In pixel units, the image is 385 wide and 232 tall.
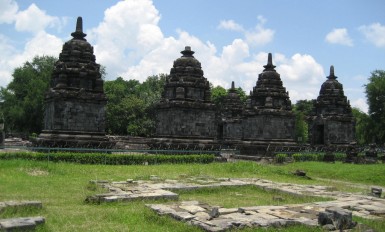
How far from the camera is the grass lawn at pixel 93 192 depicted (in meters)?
7.69

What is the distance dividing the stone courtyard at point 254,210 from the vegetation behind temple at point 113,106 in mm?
32410

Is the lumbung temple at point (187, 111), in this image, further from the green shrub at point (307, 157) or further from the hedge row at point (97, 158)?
the hedge row at point (97, 158)

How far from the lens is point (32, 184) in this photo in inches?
485

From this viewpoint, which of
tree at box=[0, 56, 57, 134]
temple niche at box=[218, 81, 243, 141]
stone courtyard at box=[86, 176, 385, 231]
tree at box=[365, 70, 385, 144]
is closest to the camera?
stone courtyard at box=[86, 176, 385, 231]

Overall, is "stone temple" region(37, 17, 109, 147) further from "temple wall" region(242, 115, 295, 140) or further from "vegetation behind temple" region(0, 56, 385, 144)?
"vegetation behind temple" region(0, 56, 385, 144)

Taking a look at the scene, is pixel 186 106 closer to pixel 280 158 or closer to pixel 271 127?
pixel 280 158

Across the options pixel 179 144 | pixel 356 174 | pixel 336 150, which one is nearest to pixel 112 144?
pixel 179 144

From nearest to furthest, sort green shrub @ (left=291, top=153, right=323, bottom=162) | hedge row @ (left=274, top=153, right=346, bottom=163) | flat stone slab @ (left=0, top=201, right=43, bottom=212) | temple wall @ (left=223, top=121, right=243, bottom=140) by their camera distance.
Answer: flat stone slab @ (left=0, top=201, right=43, bottom=212)
hedge row @ (left=274, top=153, right=346, bottom=163)
green shrub @ (left=291, top=153, right=323, bottom=162)
temple wall @ (left=223, top=121, right=243, bottom=140)

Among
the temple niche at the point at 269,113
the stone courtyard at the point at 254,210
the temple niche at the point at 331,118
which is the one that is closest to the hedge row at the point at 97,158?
the stone courtyard at the point at 254,210

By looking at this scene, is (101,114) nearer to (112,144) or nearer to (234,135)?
(112,144)

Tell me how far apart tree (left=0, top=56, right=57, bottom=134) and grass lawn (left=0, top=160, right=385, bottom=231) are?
31076mm

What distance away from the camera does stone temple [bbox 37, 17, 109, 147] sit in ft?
72.2

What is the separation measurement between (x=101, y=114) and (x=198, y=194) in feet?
42.4

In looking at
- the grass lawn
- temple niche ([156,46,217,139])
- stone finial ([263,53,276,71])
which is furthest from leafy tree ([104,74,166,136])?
the grass lawn
